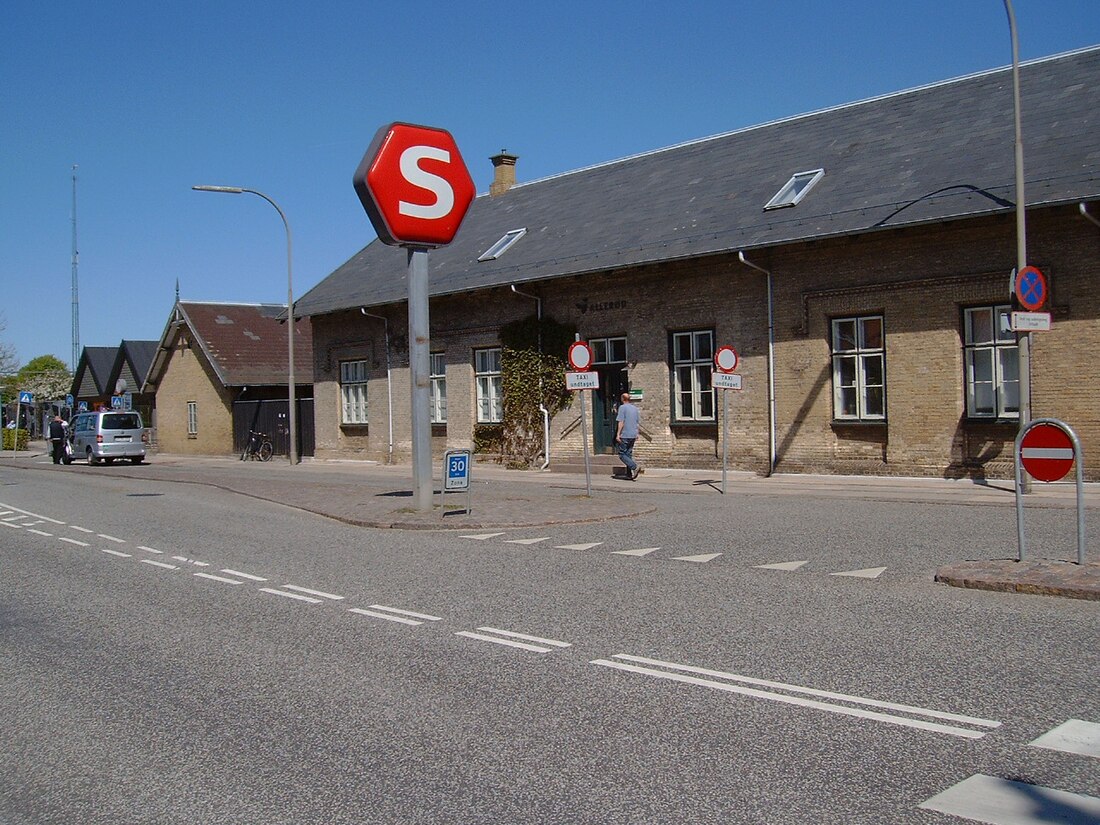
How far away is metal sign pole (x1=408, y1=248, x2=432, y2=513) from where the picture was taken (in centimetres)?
1532

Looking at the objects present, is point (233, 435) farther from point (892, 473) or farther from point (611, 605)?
point (611, 605)

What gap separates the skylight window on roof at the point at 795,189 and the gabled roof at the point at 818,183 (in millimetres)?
207

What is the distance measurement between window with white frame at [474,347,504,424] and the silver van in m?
16.3

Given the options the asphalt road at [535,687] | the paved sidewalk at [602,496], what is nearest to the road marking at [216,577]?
the asphalt road at [535,687]

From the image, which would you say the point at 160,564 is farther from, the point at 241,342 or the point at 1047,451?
the point at 241,342

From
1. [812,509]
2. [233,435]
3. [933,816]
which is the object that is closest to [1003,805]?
[933,816]

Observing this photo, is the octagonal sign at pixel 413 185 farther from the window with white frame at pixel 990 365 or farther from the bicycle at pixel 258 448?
the bicycle at pixel 258 448

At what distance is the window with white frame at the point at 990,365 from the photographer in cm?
1809

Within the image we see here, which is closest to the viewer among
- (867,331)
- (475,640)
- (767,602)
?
(475,640)

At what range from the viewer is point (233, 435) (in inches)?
1618

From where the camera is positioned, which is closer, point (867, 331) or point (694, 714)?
point (694, 714)

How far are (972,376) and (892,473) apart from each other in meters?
2.34

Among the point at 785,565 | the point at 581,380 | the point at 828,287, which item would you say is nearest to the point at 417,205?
the point at 581,380

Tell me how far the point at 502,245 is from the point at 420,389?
46.2 feet
